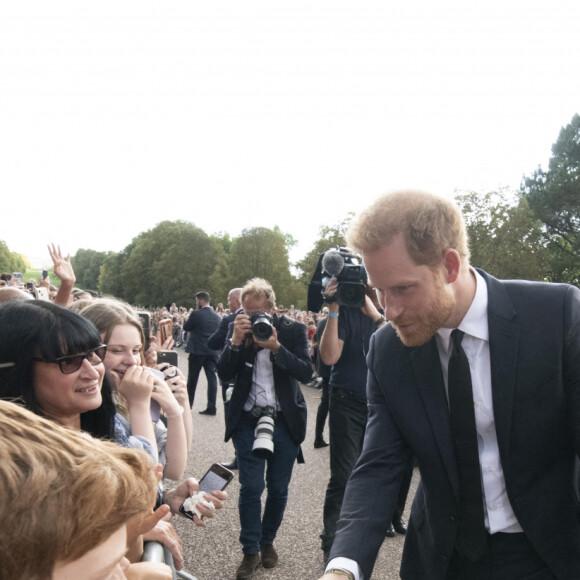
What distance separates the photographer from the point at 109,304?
3240 mm

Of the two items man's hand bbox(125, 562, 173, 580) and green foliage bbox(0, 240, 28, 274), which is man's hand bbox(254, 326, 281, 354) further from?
green foliage bbox(0, 240, 28, 274)

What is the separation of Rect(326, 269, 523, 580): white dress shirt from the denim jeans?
2.91 meters

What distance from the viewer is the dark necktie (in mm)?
1979

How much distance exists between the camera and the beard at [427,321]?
1.96 m

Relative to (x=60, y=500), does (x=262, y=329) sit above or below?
below

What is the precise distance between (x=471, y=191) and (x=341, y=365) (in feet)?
119

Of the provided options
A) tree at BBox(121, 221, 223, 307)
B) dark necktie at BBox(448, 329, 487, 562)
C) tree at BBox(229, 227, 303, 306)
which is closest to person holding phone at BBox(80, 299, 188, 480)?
Answer: dark necktie at BBox(448, 329, 487, 562)

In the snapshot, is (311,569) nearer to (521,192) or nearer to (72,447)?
(72,447)

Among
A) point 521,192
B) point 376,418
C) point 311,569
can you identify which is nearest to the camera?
point 376,418

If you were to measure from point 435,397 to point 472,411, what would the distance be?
143mm

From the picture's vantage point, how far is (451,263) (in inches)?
79.3

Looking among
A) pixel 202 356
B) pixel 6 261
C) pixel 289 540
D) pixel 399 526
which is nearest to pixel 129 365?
pixel 289 540

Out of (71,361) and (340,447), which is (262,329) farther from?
(71,361)

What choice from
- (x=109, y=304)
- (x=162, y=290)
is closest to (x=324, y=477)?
(x=109, y=304)
